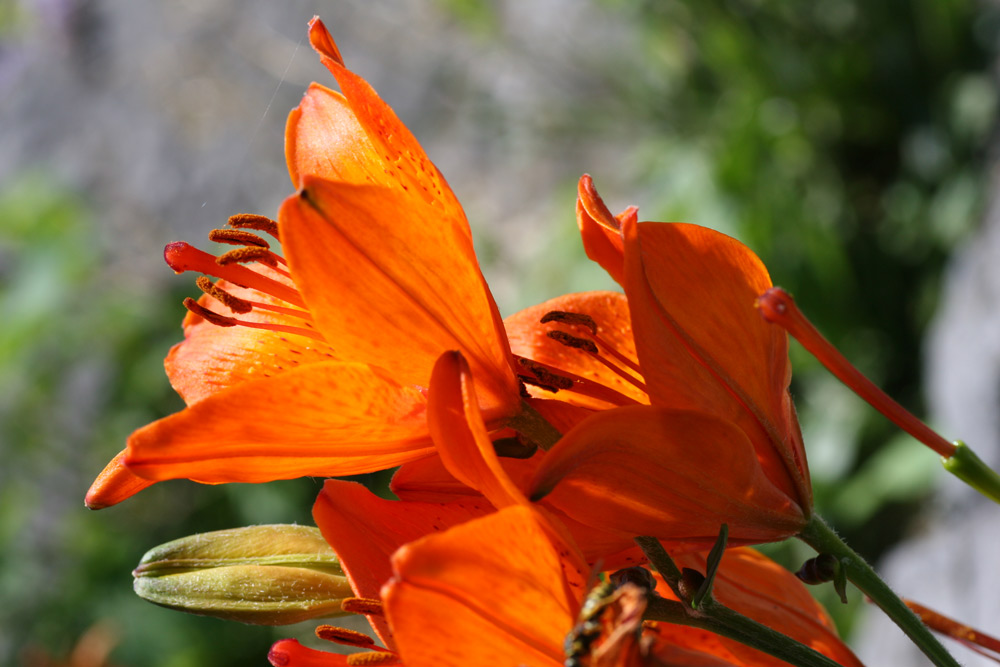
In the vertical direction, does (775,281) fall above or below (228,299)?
above

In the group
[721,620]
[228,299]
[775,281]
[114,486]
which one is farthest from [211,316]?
[775,281]

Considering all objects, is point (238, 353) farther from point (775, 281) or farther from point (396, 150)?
point (775, 281)

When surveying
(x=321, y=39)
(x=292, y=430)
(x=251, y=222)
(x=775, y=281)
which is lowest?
(x=292, y=430)

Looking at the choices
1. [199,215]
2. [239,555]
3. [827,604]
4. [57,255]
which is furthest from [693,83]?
[239,555]

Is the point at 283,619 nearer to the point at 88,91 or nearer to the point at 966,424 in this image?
the point at 966,424

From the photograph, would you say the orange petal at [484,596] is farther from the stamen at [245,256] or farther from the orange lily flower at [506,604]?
the stamen at [245,256]

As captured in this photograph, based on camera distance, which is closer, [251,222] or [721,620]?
[721,620]

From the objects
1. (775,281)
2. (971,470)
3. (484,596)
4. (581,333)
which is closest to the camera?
(484,596)
